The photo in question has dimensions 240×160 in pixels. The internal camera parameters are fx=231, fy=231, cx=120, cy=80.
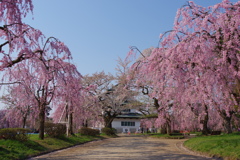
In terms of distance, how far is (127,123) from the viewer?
6228cm

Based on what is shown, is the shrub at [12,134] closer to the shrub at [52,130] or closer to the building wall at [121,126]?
the shrub at [52,130]

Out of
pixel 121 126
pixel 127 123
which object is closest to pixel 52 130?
pixel 121 126

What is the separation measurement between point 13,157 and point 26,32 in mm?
5433

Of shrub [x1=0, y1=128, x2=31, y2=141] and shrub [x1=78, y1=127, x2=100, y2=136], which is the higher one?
shrub [x1=0, y1=128, x2=31, y2=141]

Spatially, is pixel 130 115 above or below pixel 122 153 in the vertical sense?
above

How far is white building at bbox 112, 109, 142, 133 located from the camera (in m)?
61.2

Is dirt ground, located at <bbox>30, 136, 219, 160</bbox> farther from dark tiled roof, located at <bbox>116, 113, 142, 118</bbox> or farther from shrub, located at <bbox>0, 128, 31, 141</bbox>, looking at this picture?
dark tiled roof, located at <bbox>116, 113, 142, 118</bbox>

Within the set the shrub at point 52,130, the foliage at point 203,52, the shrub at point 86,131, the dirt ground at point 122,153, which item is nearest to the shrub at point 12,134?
the dirt ground at point 122,153

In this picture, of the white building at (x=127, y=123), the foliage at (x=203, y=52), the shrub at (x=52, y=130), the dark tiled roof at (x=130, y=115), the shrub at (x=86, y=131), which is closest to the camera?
the foliage at (x=203, y=52)

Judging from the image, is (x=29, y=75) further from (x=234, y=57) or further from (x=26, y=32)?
(x=234, y=57)

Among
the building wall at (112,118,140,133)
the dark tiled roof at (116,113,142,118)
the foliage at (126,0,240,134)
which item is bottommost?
the building wall at (112,118,140,133)

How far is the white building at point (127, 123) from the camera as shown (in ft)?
201

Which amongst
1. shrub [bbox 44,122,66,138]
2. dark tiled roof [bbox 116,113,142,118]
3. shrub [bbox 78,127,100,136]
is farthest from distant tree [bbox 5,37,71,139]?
dark tiled roof [bbox 116,113,142,118]

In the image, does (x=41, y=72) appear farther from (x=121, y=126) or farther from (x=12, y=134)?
(x=121, y=126)
